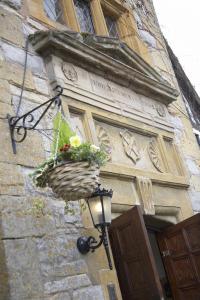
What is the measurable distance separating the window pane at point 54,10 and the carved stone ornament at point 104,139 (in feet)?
5.34

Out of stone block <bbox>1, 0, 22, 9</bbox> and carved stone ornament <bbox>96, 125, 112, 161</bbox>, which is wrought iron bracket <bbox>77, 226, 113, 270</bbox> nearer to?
carved stone ornament <bbox>96, 125, 112, 161</bbox>

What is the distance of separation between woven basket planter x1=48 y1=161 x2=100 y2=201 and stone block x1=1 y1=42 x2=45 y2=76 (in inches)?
62.4

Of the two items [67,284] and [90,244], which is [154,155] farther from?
[67,284]

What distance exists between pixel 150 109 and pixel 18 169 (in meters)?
3.05

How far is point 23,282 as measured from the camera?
10.5ft

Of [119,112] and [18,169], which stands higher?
[119,112]

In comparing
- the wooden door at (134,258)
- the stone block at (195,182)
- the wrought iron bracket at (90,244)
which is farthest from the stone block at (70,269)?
the stone block at (195,182)

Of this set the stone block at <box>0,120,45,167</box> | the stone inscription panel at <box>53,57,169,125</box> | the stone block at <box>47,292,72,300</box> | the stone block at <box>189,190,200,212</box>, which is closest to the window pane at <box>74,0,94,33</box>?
the stone inscription panel at <box>53,57,169,125</box>

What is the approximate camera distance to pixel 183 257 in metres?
5.43

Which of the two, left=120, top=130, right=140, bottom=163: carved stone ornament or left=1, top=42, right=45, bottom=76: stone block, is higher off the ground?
left=1, top=42, right=45, bottom=76: stone block

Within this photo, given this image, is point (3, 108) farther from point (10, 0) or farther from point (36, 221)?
point (10, 0)

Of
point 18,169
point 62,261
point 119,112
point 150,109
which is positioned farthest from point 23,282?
point 150,109

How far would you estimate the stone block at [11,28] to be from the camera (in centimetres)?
434

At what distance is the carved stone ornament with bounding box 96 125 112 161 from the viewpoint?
5023mm
